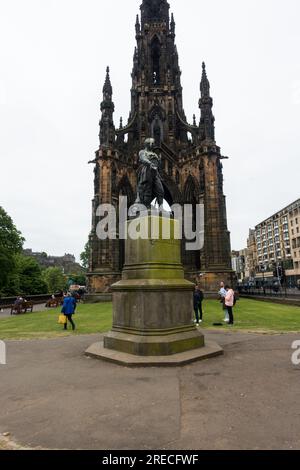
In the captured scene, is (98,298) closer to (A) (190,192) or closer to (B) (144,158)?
(A) (190,192)

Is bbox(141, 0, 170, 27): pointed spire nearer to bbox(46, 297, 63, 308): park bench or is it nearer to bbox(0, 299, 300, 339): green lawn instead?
bbox(46, 297, 63, 308): park bench

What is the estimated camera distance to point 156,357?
5941mm

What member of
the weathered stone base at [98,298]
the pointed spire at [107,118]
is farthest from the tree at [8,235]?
the pointed spire at [107,118]

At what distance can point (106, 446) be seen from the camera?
2.82 metres

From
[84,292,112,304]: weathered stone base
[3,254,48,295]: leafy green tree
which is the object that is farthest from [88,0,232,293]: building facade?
[3,254,48,295]: leafy green tree

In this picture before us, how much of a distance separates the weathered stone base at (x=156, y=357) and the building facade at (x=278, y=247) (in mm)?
48903

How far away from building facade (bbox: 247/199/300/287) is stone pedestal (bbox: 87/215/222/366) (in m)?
48.6

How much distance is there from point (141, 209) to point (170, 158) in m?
28.7

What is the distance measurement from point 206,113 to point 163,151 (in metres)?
6.34

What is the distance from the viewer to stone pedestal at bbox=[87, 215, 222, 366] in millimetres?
6113

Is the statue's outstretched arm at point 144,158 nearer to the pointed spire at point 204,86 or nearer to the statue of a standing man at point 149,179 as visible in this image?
the statue of a standing man at point 149,179

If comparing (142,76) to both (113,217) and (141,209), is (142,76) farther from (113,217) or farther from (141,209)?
(141,209)

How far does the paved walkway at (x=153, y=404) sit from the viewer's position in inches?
115
